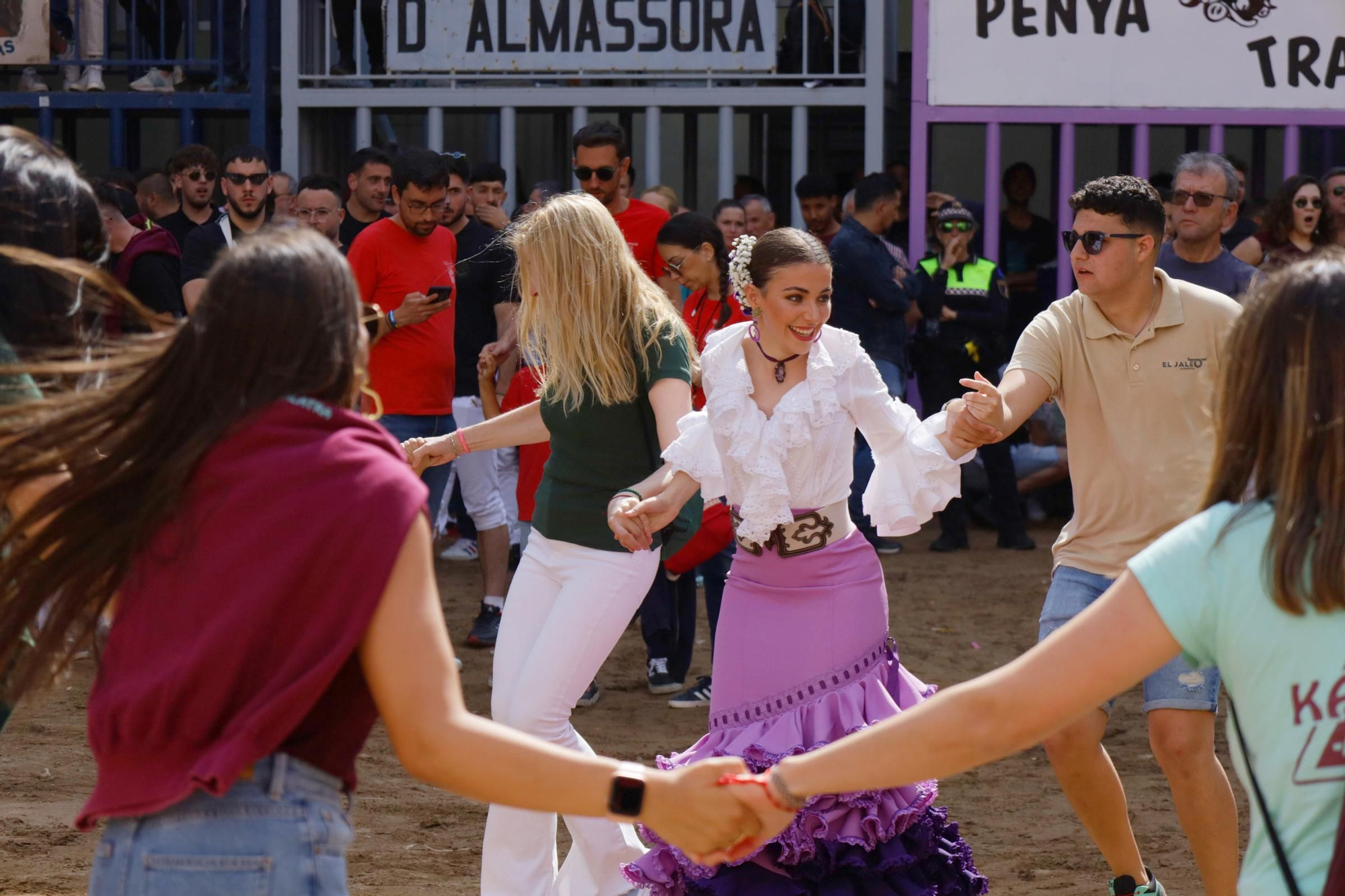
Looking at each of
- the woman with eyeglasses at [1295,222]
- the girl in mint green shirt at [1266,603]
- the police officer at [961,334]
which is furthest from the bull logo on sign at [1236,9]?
the girl in mint green shirt at [1266,603]

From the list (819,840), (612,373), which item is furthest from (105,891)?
(612,373)

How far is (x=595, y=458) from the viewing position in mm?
4609

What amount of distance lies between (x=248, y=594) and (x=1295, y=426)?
4.54ft

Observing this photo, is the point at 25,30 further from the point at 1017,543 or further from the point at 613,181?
the point at 1017,543

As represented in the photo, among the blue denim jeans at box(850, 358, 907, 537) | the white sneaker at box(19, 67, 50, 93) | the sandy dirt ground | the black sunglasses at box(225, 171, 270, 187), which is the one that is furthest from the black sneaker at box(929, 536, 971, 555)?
the white sneaker at box(19, 67, 50, 93)

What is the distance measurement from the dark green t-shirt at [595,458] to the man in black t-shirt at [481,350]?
2.81m

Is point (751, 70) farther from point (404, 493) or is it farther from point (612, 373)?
point (404, 493)

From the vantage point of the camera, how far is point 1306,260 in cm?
221

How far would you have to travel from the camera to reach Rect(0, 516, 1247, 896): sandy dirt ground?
4.93 meters

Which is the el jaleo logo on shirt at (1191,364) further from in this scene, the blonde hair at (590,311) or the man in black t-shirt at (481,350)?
the man in black t-shirt at (481,350)

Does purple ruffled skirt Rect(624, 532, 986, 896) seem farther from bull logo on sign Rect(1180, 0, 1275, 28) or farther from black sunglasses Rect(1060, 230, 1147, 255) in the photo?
bull logo on sign Rect(1180, 0, 1275, 28)

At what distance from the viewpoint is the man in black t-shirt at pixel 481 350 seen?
7.76 metres

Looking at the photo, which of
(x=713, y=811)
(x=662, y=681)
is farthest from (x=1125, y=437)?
(x=662, y=681)

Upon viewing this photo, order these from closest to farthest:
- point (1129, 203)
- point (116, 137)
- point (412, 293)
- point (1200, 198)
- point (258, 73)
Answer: point (1129, 203) < point (1200, 198) < point (412, 293) < point (258, 73) < point (116, 137)
